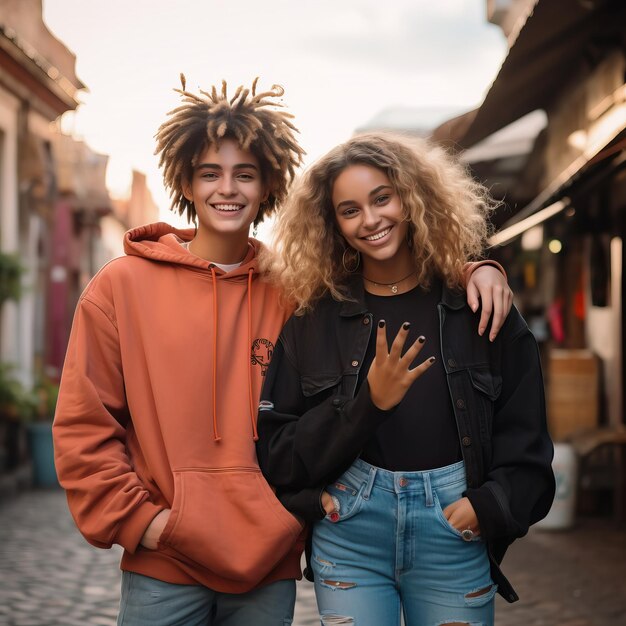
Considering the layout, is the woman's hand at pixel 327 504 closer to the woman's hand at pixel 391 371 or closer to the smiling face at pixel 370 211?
the woman's hand at pixel 391 371

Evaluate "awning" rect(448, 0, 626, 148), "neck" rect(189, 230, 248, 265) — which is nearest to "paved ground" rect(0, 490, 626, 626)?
"neck" rect(189, 230, 248, 265)

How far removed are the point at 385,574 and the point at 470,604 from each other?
0.81 feet

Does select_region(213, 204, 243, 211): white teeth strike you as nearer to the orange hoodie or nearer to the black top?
the orange hoodie

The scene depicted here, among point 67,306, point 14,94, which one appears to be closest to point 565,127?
point 14,94

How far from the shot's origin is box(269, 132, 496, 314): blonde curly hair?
10.1 ft

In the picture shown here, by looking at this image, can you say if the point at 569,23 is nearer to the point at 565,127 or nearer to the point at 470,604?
the point at 565,127

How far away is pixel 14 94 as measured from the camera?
45.7 ft

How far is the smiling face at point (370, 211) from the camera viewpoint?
302 centimetres

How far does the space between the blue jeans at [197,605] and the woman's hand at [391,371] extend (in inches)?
28.0

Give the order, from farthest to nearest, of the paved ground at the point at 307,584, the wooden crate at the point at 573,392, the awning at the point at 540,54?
the wooden crate at the point at 573,392
the awning at the point at 540,54
the paved ground at the point at 307,584

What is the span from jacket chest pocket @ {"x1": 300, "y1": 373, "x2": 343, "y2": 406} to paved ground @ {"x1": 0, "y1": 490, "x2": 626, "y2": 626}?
314 centimetres

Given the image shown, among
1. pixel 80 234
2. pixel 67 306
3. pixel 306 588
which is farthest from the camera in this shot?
pixel 80 234

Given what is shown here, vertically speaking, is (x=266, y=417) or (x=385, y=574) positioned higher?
(x=266, y=417)

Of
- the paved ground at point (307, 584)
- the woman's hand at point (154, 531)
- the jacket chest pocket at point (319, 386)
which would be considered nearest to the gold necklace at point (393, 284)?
the jacket chest pocket at point (319, 386)
